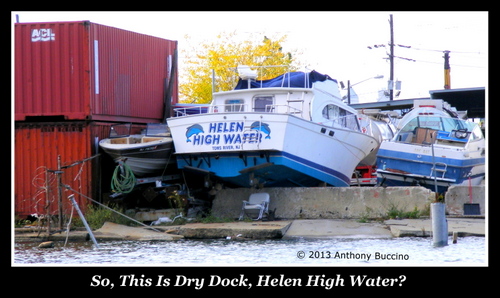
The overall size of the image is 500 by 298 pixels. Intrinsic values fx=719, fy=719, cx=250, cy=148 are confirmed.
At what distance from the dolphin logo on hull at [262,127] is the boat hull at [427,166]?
467 centimetres

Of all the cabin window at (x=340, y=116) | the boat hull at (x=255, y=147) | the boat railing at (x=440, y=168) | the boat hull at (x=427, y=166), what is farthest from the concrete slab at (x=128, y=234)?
the boat railing at (x=440, y=168)

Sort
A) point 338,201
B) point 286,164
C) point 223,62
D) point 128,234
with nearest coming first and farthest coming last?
point 128,234 → point 286,164 → point 338,201 → point 223,62

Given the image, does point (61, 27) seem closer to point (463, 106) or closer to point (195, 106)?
point (195, 106)

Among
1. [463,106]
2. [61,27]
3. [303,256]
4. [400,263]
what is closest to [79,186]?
[61,27]

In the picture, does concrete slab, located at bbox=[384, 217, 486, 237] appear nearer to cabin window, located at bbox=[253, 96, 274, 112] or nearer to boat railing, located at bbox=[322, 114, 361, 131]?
boat railing, located at bbox=[322, 114, 361, 131]

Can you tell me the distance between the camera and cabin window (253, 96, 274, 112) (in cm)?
1998

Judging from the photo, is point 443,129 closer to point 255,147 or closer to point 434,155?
point 434,155

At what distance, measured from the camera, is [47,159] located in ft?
62.4

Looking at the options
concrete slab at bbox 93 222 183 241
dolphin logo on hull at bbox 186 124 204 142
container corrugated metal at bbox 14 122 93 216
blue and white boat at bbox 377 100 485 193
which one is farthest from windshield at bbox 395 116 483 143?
container corrugated metal at bbox 14 122 93 216

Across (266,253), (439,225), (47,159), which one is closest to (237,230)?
(266,253)

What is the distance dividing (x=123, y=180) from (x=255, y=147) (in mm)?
3462

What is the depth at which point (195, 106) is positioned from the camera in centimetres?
2250

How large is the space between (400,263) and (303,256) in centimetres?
192

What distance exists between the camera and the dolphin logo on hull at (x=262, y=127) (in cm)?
1797
